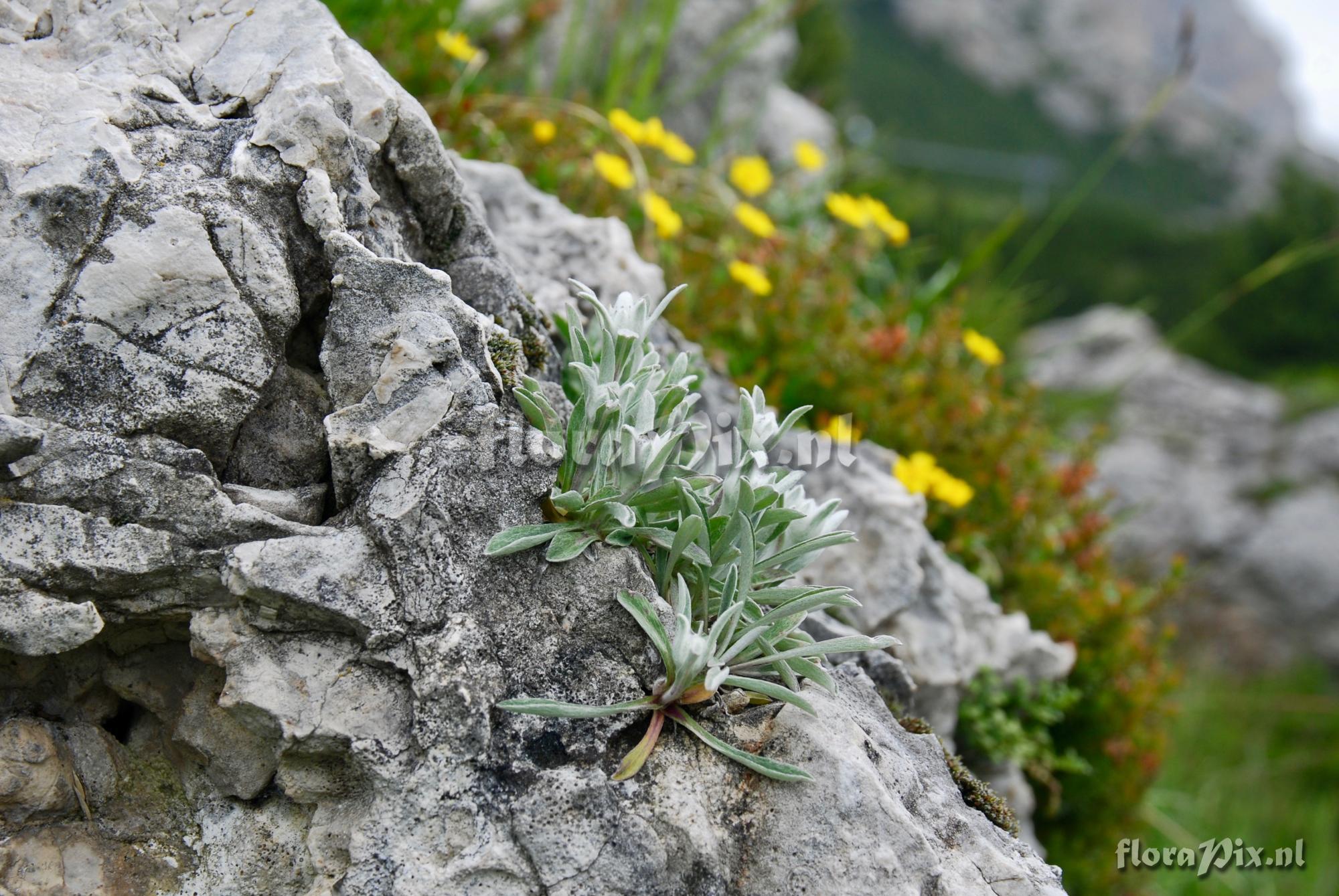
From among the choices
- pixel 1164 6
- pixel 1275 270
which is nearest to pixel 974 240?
pixel 1275 270

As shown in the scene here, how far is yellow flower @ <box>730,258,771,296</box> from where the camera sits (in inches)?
174

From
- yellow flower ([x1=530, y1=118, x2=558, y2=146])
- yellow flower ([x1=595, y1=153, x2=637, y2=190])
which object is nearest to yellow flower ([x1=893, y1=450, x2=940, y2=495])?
yellow flower ([x1=595, y1=153, x2=637, y2=190])

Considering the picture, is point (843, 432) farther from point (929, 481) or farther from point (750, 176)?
point (750, 176)

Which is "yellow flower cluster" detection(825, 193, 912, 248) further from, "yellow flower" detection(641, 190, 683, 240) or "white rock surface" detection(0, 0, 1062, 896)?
"white rock surface" detection(0, 0, 1062, 896)

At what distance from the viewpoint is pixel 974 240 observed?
23.5 ft

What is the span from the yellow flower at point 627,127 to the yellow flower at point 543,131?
320 millimetres

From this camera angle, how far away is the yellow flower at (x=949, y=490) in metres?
4.04

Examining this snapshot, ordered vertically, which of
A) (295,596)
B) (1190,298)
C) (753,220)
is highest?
(1190,298)

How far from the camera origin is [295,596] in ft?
6.37

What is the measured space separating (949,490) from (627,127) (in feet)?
8.24

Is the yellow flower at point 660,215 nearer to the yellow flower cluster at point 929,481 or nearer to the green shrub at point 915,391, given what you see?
the green shrub at point 915,391

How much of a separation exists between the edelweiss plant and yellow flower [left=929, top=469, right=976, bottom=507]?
66.9 inches

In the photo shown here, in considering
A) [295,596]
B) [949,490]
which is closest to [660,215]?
[949,490]

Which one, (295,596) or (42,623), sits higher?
(295,596)
